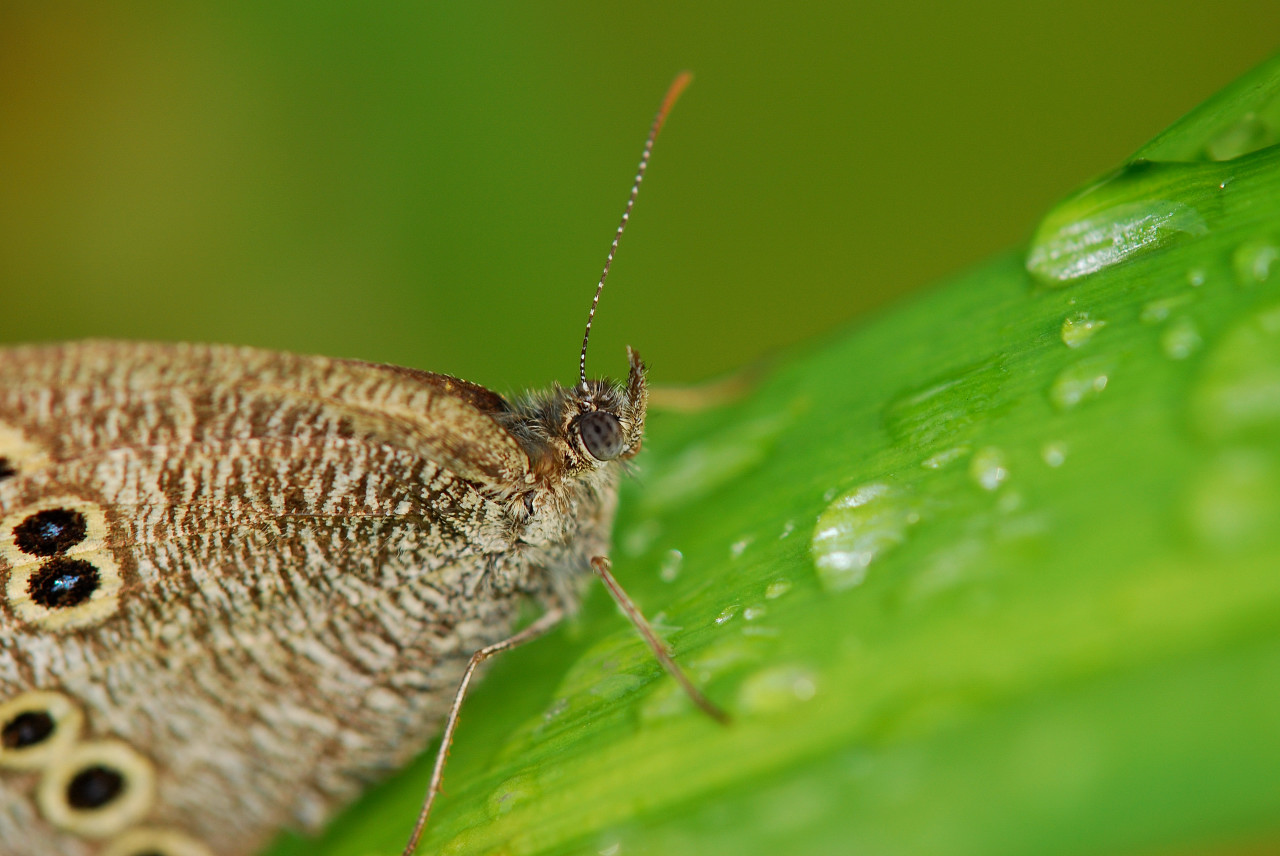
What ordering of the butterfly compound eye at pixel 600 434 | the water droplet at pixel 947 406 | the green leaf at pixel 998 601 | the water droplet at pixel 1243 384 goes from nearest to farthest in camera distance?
the green leaf at pixel 998 601 < the water droplet at pixel 1243 384 < the water droplet at pixel 947 406 < the butterfly compound eye at pixel 600 434

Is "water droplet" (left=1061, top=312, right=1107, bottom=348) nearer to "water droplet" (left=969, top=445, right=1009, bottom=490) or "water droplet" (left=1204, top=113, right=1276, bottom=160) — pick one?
"water droplet" (left=969, top=445, right=1009, bottom=490)

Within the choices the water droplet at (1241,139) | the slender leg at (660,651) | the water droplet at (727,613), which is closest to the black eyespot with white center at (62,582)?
the slender leg at (660,651)

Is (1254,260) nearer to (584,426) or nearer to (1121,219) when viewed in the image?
(1121,219)

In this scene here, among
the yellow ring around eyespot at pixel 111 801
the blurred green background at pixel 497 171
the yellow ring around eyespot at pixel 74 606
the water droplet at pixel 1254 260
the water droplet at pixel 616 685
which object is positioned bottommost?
the water droplet at pixel 616 685

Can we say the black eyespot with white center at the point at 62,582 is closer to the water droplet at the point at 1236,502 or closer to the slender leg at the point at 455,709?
the slender leg at the point at 455,709

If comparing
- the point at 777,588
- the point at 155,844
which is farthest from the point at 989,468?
the point at 155,844

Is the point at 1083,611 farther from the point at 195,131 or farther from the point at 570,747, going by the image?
the point at 195,131

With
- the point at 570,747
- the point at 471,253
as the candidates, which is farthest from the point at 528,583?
the point at 471,253
